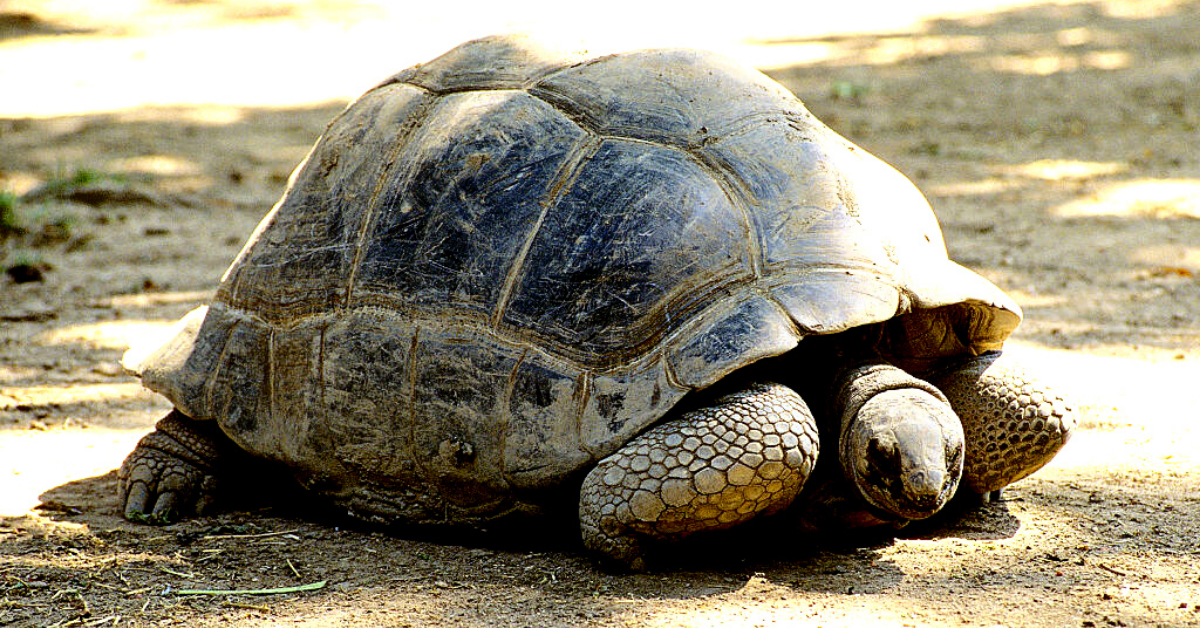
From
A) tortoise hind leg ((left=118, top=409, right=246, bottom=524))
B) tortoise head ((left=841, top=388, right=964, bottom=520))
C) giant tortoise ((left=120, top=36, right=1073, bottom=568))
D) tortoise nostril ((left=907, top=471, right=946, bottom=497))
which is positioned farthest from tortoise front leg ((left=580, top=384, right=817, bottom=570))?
tortoise hind leg ((left=118, top=409, right=246, bottom=524))

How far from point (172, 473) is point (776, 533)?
5.16ft

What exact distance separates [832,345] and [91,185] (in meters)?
5.04

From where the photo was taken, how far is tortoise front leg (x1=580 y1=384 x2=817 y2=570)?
260cm

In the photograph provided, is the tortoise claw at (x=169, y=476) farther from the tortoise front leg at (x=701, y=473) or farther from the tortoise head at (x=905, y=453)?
the tortoise head at (x=905, y=453)

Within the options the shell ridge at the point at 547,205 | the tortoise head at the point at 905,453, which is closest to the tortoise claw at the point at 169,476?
the shell ridge at the point at 547,205

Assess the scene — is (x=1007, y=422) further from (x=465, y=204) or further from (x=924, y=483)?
(x=465, y=204)

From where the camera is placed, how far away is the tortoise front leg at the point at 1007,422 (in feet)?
9.81

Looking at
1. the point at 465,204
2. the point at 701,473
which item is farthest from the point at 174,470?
the point at 701,473

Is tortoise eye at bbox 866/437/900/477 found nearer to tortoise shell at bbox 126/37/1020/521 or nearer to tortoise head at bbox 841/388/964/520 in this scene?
tortoise head at bbox 841/388/964/520

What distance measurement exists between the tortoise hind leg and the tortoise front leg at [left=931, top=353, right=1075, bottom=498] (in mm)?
1914

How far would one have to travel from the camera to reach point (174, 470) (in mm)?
3268

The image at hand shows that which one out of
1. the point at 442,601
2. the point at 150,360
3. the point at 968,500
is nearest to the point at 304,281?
the point at 150,360

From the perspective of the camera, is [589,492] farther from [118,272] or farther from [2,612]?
[118,272]

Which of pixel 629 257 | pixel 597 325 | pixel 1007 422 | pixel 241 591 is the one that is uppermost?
pixel 629 257
